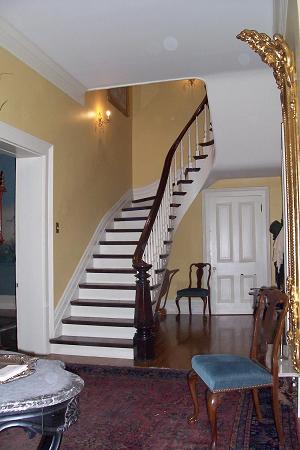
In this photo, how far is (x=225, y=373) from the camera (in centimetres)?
270

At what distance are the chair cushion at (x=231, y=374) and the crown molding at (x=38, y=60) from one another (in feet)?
10.7

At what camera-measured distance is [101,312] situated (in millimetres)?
5293

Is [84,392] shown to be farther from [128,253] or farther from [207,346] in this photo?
[128,253]

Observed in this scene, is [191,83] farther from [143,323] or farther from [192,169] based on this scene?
[143,323]

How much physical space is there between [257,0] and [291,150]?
1542 mm

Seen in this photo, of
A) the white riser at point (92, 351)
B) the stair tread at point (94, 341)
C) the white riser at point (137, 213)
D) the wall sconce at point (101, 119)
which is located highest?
the wall sconce at point (101, 119)

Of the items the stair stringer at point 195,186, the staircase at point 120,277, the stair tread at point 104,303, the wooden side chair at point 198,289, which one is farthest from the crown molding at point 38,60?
the wooden side chair at point 198,289

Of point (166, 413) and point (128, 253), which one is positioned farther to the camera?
point (128, 253)

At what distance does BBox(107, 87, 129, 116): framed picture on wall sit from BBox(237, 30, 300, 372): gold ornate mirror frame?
174 inches

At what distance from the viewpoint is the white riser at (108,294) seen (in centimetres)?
545

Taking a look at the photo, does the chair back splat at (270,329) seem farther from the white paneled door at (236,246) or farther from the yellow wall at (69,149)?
the white paneled door at (236,246)

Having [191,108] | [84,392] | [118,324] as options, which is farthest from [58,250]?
[191,108]

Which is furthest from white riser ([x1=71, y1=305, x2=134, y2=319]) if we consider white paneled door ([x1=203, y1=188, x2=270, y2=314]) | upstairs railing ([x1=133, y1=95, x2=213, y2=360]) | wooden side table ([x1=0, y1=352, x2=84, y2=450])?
wooden side table ([x1=0, y1=352, x2=84, y2=450])

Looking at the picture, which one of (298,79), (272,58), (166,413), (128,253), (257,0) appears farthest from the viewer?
(128,253)
